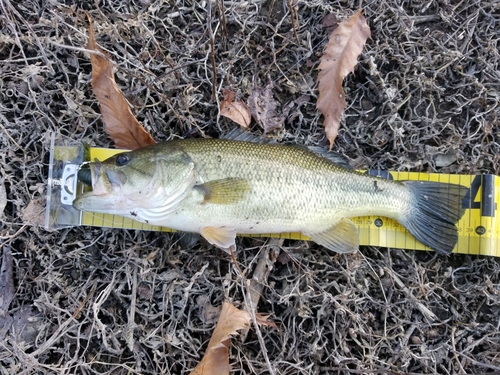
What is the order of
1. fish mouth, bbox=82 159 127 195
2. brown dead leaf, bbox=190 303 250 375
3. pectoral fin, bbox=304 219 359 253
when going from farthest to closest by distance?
pectoral fin, bbox=304 219 359 253
brown dead leaf, bbox=190 303 250 375
fish mouth, bbox=82 159 127 195

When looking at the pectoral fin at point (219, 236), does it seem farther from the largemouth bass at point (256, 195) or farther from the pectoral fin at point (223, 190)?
the pectoral fin at point (223, 190)

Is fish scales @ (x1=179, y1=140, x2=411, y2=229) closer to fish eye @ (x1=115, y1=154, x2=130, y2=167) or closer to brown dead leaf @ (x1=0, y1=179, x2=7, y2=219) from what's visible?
fish eye @ (x1=115, y1=154, x2=130, y2=167)

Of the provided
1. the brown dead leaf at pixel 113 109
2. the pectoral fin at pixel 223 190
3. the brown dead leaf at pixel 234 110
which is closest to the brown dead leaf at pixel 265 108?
the brown dead leaf at pixel 234 110

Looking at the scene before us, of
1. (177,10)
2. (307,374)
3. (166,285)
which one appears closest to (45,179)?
(166,285)

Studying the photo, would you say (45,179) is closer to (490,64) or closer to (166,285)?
(166,285)

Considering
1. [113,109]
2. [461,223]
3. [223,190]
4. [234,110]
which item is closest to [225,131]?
[234,110]

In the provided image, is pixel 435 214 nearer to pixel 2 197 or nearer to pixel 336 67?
Result: pixel 336 67

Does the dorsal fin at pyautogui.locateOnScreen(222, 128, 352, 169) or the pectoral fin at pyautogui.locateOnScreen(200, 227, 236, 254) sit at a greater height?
the dorsal fin at pyautogui.locateOnScreen(222, 128, 352, 169)

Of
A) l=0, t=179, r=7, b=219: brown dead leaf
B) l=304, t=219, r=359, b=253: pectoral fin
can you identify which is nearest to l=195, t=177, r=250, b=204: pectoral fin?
l=304, t=219, r=359, b=253: pectoral fin
